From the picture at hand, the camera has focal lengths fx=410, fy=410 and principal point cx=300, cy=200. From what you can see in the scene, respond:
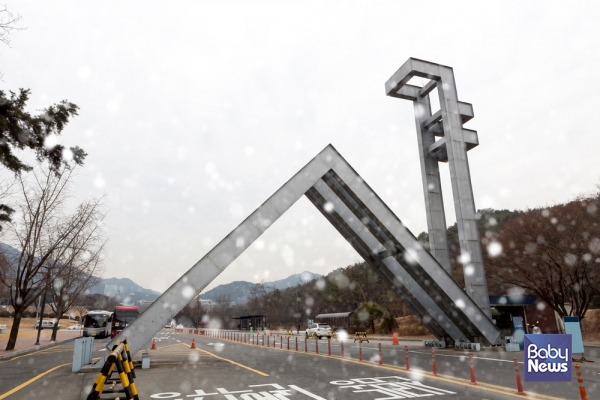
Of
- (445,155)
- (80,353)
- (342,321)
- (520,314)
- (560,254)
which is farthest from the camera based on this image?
(342,321)

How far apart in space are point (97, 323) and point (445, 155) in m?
38.6

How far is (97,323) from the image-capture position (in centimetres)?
4325

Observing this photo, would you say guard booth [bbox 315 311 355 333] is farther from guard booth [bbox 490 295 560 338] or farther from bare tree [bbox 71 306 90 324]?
bare tree [bbox 71 306 90 324]

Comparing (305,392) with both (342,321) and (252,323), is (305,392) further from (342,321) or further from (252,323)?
(252,323)

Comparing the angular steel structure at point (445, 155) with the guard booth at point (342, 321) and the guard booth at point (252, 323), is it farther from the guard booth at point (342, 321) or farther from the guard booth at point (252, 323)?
the guard booth at point (252, 323)

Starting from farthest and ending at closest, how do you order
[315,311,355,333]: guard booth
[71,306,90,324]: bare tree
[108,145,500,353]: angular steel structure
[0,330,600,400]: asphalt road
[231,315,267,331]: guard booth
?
[71,306,90,324]: bare tree, [231,315,267,331]: guard booth, [315,311,355,333]: guard booth, [108,145,500,353]: angular steel structure, [0,330,600,400]: asphalt road

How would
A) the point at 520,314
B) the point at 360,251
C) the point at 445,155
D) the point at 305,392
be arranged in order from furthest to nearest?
the point at 520,314 < the point at 445,155 < the point at 360,251 < the point at 305,392

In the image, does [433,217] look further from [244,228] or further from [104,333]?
[104,333]

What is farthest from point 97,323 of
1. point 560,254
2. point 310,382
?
point 560,254

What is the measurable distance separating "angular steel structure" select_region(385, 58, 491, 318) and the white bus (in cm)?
3612

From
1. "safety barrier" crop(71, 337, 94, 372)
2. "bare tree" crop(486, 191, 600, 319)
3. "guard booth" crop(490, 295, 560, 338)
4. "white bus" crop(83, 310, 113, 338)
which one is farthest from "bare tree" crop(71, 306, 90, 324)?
"bare tree" crop(486, 191, 600, 319)

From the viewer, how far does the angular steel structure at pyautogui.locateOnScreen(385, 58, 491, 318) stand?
2248cm

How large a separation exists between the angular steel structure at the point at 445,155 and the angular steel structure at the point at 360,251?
2976 mm

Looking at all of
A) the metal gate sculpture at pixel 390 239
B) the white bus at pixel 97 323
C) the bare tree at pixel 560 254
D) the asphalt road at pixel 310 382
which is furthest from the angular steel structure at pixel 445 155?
the white bus at pixel 97 323
